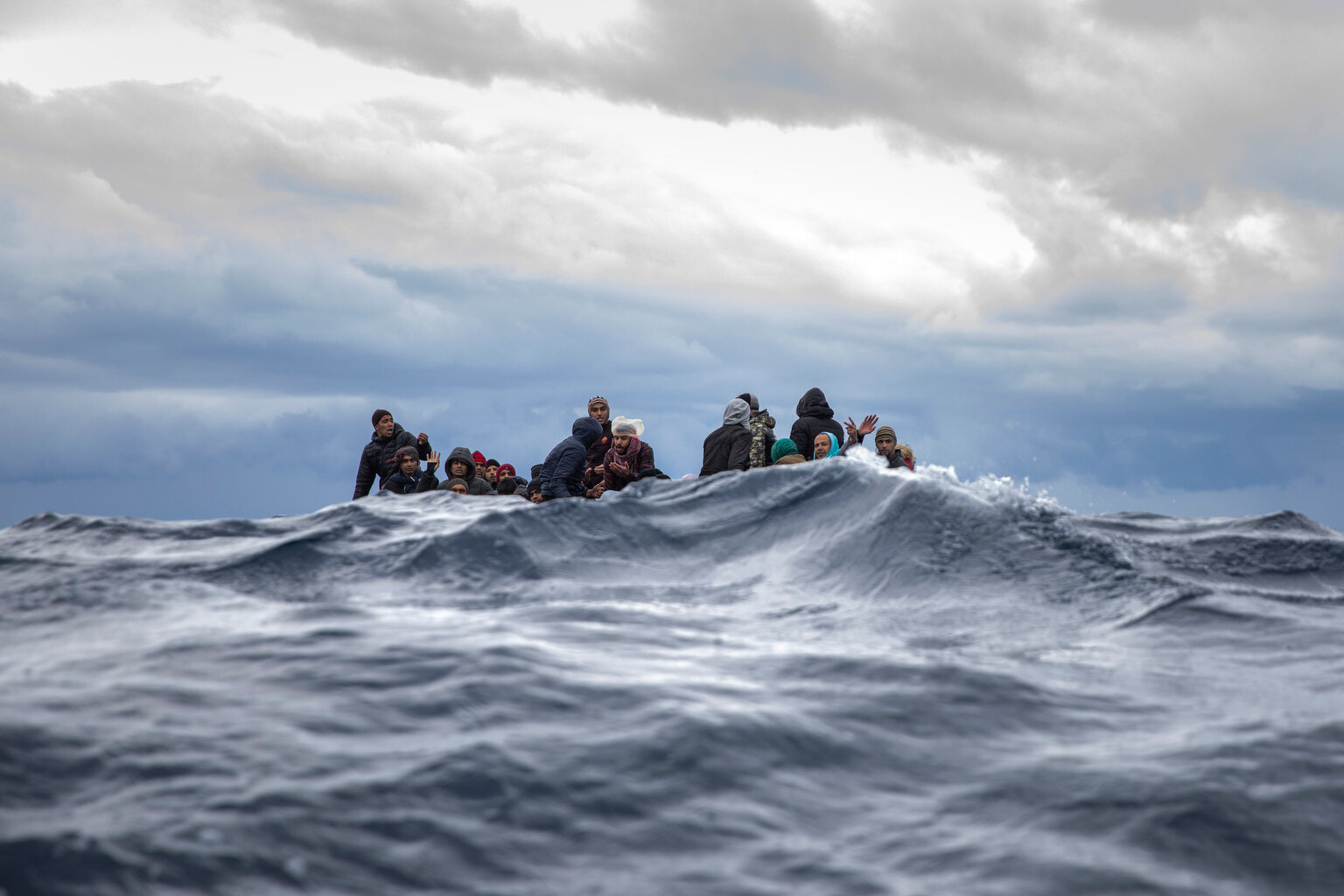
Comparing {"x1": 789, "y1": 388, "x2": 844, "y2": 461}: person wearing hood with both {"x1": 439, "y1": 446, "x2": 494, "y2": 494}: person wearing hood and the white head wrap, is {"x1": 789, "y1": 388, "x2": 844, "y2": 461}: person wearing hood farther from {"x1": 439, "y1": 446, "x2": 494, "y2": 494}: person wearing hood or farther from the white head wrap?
{"x1": 439, "y1": 446, "x2": 494, "y2": 494}: person wearing hood

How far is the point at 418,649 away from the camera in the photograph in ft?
16.5

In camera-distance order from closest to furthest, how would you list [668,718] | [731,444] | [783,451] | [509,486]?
[668,718], [783,451], [731,444], [509,486]

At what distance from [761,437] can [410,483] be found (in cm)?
488

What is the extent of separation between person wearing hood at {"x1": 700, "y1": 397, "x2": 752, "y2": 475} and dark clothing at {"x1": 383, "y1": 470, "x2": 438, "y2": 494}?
3.88 m

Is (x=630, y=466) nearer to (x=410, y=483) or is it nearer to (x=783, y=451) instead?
(x=783, y=451)

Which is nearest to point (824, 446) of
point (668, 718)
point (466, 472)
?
point (466, 472)

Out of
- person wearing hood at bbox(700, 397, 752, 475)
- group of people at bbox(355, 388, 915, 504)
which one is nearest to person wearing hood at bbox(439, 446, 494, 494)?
group of people at bbox(355, 388, 915, 504)

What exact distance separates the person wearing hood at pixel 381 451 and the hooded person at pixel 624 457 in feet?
9.69

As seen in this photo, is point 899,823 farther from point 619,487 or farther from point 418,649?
point 619,487

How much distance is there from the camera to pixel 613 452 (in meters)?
12.5

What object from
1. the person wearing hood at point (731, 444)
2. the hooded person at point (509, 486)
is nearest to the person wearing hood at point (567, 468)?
the person wearing hood at point (731, 444)

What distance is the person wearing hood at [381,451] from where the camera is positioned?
44.2 feet

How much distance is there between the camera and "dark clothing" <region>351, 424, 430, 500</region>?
13.5 meters

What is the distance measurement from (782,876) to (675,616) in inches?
132
